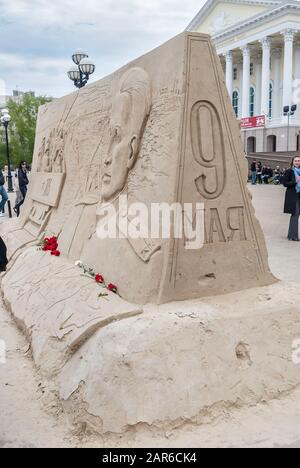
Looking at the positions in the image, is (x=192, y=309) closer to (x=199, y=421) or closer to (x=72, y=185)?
(x=199, y=421)

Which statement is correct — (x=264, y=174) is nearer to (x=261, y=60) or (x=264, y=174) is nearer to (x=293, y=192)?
(x=293, y=192)

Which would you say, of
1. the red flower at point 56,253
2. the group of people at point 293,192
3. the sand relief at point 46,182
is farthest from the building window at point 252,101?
the red flower at point 56,253

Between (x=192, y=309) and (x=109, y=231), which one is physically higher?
(x=109, y=231)

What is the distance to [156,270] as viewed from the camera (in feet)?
10.8

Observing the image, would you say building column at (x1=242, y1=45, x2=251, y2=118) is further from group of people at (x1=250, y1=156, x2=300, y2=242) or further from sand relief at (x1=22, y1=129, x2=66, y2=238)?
sand relief at (x1=22, y1=129, x2=66, y2=238)

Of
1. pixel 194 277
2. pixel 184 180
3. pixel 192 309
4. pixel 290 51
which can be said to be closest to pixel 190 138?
pixel 184 180

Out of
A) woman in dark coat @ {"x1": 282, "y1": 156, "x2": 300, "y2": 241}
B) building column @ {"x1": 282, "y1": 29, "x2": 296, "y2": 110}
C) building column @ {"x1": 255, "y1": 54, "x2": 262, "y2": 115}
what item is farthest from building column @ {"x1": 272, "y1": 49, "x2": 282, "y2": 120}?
woman in dark coat @ {"x1": 282, "y1": 156, "x2": 300, "y2": 241}

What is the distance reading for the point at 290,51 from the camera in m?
36.4

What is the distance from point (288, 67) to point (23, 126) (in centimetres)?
2384

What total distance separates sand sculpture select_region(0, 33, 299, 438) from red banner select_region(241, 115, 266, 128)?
1410 inches

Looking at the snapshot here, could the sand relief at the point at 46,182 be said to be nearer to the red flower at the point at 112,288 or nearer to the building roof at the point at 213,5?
the red flower at the point at 112,288

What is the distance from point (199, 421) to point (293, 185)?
5.77m
